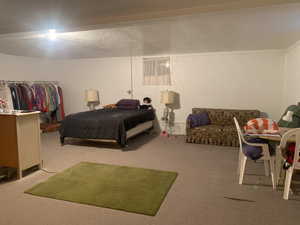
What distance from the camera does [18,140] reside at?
3.08 m

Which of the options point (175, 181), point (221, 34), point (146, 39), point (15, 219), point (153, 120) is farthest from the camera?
point (153, 120)

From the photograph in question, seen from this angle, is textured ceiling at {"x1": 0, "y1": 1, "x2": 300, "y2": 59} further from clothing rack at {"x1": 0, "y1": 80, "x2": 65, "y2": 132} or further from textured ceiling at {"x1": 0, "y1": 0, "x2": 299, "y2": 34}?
clothing rack at {"x1": 0, "y1": 80, "x2": 65, "y2": 132}

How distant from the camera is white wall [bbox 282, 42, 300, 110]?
434 cm

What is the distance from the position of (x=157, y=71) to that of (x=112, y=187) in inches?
160

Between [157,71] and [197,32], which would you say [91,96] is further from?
[197,32]

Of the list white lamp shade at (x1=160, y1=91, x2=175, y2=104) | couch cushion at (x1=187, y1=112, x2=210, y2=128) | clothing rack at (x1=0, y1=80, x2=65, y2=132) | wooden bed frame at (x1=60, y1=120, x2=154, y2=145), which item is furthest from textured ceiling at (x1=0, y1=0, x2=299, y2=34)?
white lamp shade at (x1=160, y1=91, x2=175, y2=104)

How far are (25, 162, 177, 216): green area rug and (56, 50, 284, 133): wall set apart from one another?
3152 millimetres

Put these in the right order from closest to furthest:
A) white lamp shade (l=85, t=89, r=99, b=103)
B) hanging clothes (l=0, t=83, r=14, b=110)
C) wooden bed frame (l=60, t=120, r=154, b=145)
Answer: wooden bed frame (l=60, t=120, r=154, b=145) → hanging clothes (l=0, t=83, r=14, b=110) → white lamp shade (l=85, t=89, r=99, b=103)

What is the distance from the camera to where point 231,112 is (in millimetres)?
5352

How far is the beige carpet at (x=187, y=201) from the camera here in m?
2.16

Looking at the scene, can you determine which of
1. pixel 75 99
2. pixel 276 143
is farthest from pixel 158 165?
pixel 75 99

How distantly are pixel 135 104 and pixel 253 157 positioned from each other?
3.81 meters

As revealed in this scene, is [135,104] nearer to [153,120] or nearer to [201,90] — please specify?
[153,120]

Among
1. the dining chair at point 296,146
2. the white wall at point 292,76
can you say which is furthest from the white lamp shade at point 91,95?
the dining chair at point 296,146
